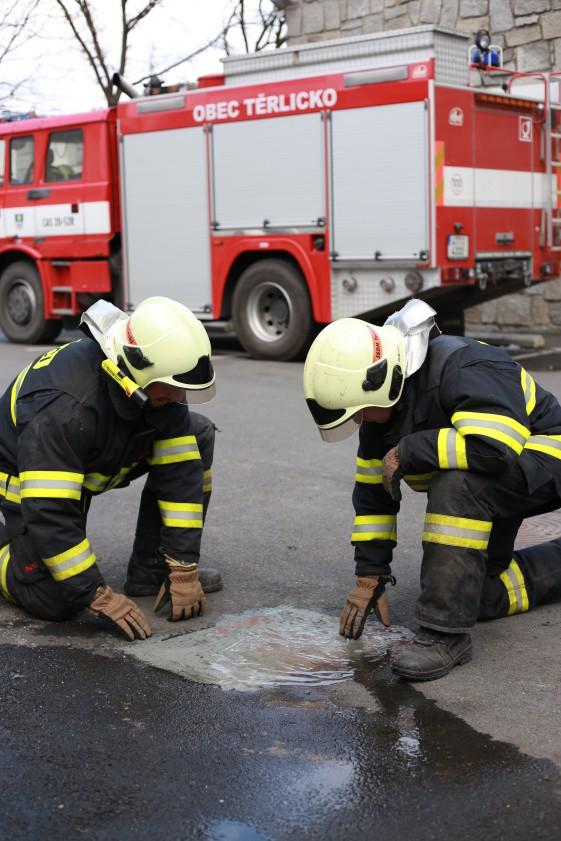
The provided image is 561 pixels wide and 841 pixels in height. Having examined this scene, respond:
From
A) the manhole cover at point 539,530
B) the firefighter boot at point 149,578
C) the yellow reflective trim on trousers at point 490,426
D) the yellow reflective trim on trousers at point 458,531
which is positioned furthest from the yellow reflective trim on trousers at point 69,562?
the manhole cover at point 539,530

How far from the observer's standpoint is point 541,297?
43.2 feet

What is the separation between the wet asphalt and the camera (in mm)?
2783

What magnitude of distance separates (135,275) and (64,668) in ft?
29.4

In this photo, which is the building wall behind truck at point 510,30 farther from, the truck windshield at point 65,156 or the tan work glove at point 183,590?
the tan work glove at point 183,590

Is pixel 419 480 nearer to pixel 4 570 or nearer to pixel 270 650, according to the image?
pixel 270 650

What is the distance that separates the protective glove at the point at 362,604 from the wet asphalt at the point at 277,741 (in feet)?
0.69

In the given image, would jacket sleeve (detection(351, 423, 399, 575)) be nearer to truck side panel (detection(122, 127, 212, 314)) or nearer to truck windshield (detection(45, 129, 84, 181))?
truck side panel (detection(122, 127, 212, 314))

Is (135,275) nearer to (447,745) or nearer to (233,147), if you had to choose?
(233,147)

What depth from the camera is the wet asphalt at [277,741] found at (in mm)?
2783

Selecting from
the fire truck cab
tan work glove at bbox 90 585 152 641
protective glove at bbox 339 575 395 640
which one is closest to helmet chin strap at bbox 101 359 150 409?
tan work glove at bbox 90 585 152 641

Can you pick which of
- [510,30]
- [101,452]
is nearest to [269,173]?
[510,30]

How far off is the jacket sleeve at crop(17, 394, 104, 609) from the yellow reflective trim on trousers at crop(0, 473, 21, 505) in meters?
0.24

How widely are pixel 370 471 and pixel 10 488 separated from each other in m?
1.33

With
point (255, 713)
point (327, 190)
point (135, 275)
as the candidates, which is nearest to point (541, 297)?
point (327, 190)
